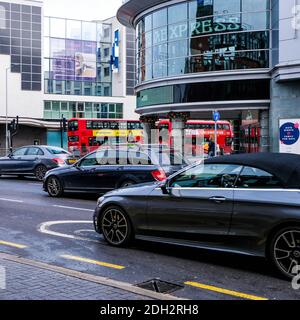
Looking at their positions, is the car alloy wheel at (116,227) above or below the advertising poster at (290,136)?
below

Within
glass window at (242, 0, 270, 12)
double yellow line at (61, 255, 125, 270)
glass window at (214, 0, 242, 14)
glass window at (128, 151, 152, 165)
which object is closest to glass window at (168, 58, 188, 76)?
glass window at (214, 0, 242, 14)

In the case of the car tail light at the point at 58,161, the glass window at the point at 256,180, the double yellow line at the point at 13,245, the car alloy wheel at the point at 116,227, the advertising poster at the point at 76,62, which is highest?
the advertising poster at the point at 76,62

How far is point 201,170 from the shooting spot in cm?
702

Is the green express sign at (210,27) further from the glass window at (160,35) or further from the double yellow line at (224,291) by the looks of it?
the double yellow line at (224,291)

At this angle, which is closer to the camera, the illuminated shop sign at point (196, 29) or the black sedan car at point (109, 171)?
the black sedan car at point (109, 171)

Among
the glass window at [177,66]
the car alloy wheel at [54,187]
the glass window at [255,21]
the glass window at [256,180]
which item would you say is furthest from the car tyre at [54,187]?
the glass window at [255,21]

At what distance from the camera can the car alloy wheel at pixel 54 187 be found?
14.2 metres

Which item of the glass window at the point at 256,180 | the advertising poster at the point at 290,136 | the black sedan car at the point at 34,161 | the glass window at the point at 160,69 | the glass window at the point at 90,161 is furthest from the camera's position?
the glass window at the point at 160,69

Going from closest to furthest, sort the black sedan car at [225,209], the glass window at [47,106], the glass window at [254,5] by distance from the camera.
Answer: the black sedan car at [225,209] → the glass window at [254,5] → the glass window at [47,106]

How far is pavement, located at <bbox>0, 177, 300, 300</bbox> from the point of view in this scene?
17.5ft

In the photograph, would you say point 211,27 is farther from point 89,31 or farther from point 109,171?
point 89,31

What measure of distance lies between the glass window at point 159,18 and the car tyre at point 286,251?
24.3 metres

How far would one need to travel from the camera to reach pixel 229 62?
84.1 ft

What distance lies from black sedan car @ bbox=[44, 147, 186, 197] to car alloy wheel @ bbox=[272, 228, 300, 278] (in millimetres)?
6484
